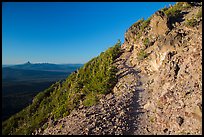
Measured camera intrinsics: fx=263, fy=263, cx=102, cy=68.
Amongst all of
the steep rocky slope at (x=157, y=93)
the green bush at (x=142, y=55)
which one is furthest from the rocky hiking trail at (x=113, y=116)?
the green bush at (x=142, y=55)

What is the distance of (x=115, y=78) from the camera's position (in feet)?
110

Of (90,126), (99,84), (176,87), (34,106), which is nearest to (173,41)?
(176,87)

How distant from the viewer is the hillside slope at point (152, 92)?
824 inches

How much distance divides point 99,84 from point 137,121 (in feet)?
34.4

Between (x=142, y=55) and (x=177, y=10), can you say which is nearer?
(x=142, y=55)

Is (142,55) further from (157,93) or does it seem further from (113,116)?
(113,116)

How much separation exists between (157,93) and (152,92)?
112cm

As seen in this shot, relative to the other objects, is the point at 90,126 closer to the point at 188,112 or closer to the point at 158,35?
the point at 188,112

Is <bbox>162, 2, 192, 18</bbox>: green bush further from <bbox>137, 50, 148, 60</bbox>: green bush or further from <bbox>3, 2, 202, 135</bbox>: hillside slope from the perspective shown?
<bbox>137, 50, 148, 60</bbox>: green bush

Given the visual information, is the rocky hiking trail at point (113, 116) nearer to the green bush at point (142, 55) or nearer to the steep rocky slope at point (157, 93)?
the steep rocky slope at point (157, 93)

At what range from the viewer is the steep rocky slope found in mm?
20859

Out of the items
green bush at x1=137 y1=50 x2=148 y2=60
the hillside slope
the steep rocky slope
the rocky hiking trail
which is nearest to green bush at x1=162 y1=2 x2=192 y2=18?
the hillside slope

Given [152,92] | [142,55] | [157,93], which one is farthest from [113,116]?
[142,55]

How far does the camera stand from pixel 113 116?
23.1m
